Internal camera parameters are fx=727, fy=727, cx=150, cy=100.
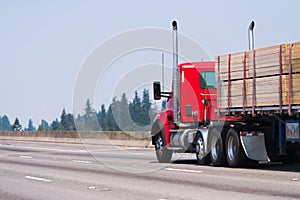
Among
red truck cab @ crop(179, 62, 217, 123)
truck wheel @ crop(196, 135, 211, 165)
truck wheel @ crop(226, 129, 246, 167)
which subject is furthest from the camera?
red truck cab @ crop(179, 62, 217, 123)

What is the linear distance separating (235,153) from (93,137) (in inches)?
1174

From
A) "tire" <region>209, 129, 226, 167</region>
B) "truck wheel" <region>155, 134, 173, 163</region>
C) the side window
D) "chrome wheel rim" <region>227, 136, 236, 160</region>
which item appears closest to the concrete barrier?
"truck wheel" <region>155, 134, 173, 163</region>

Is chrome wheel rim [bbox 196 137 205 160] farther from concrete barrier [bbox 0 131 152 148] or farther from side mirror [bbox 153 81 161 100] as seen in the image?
concrete barrier [bbox 0 131 152 148]

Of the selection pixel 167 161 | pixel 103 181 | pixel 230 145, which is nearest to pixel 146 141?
pixel 167 161

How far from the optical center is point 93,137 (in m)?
49.3

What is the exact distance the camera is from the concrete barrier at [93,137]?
40.9 meters

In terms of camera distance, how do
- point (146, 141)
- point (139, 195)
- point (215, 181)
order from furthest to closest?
1. point (146, 141)
2. point (215, 181)
3. point (139, 195)

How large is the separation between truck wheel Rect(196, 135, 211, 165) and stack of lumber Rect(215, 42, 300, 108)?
1.66 meters

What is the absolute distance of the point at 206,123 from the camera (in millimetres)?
22344

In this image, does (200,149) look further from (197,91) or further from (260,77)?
(260,77)

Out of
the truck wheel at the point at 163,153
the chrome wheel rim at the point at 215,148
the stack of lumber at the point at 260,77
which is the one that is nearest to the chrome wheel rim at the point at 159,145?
the truck wheel at the point at 163,153

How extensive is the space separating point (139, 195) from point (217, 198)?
5.41 feet

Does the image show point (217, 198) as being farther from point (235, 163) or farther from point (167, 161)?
point (167, 161)

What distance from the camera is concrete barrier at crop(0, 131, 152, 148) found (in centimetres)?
4093
